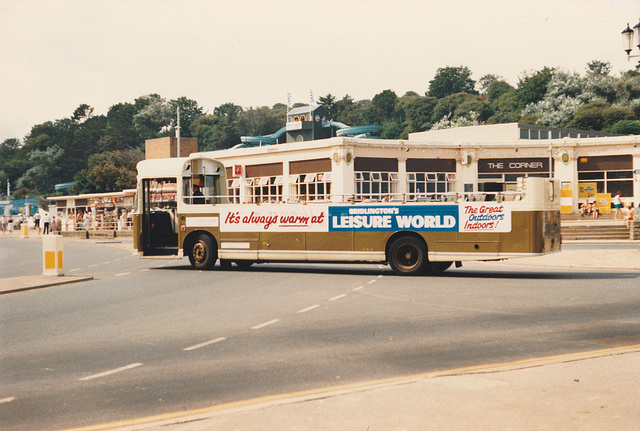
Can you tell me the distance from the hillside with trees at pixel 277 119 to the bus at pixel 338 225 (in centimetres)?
6979

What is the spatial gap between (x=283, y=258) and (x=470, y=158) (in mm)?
33429

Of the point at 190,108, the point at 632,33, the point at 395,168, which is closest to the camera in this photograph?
the point at 632,33

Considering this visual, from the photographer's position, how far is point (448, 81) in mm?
159375

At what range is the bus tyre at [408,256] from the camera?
17938mm

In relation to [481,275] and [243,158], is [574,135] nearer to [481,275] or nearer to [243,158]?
[243,158]

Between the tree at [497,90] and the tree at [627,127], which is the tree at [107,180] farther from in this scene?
the tree at [497,90]

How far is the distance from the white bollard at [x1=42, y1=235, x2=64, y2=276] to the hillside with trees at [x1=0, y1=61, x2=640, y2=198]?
71.8 meters

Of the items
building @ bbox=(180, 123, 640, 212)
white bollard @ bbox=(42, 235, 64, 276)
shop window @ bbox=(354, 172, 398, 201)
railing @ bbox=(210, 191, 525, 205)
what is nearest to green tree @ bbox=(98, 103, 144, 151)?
building @ bbox=(180, 123, 640, 212)

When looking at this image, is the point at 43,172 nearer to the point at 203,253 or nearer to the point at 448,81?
the point at 448,81

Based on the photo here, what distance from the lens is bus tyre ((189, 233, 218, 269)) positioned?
2067 centimetres

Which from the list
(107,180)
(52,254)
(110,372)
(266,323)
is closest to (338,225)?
(52,254)

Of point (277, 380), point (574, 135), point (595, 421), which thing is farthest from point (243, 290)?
point (574, 135)

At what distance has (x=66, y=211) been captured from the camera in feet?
192

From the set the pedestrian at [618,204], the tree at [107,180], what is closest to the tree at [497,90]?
the tree at [107,180]
